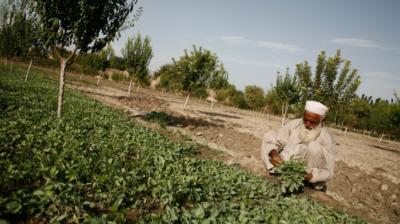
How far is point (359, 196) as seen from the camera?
8961 millimetres

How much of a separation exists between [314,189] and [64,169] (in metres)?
4.31

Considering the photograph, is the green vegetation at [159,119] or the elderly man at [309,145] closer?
the elderly man at [309,145]

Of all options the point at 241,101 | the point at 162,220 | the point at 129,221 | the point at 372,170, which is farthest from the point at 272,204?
the point at 241,101

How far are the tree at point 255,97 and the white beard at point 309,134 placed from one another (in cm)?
5532

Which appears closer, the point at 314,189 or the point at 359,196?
the point at 314,189

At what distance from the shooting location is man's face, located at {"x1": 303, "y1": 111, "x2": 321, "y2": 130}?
4043mm

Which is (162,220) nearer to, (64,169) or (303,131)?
(64,169)

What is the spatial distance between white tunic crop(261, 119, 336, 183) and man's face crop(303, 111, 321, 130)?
0.55 feet

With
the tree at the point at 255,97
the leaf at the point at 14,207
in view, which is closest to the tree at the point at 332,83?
the leaf at the point at 14,207

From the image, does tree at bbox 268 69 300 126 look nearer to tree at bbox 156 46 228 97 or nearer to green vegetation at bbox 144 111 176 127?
tree at bbox 156 46 228 97

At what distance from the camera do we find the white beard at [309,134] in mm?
4191

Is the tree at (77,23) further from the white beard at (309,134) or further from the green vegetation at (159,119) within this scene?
the white beard at (309,134)

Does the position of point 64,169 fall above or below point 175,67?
below

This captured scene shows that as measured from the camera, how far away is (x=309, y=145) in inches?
167
